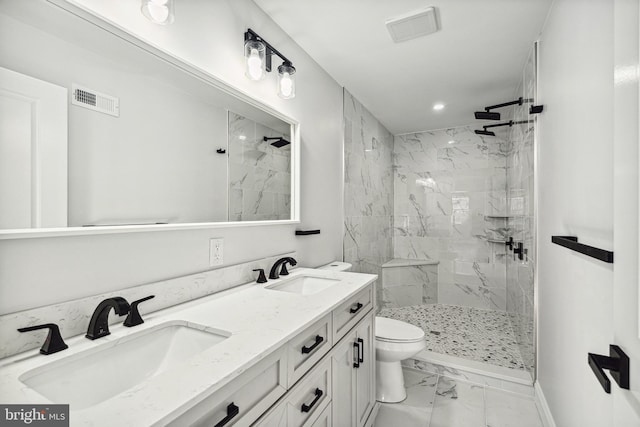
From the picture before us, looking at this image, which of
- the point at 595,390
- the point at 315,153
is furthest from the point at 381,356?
the point at 315,153

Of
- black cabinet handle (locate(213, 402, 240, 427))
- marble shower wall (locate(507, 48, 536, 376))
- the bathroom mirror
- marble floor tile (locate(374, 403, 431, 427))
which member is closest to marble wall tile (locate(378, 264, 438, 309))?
marble shower wall (locate(507, 48, 536, 376))

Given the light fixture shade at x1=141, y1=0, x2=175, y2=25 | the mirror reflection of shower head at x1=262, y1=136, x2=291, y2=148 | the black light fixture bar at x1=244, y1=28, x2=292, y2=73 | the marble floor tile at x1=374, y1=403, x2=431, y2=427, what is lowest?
the marble floor tile at x1=374, y1=403, x2=431, y2=427

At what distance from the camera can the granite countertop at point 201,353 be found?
1.81 feet

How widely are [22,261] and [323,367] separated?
96 centimetres

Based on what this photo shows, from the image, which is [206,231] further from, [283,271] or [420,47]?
[420,47]

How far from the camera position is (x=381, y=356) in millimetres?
1944

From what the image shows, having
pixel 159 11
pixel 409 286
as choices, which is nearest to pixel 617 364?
pixel 159 11

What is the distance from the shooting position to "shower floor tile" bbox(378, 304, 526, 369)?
2533mm

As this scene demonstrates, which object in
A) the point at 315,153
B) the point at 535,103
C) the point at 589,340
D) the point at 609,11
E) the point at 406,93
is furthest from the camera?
the point at 406,93

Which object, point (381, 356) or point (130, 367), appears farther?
point (381, 356)

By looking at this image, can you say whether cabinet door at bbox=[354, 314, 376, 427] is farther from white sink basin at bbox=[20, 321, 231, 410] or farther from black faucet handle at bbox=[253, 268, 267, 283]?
white sink basin at bbox=[20, 321, 231, 410]

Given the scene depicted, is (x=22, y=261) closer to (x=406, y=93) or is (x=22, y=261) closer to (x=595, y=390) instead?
(x=595, y=390)

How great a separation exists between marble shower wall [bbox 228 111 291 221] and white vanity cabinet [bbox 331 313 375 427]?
758 mm

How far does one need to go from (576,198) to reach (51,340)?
5.88ft
